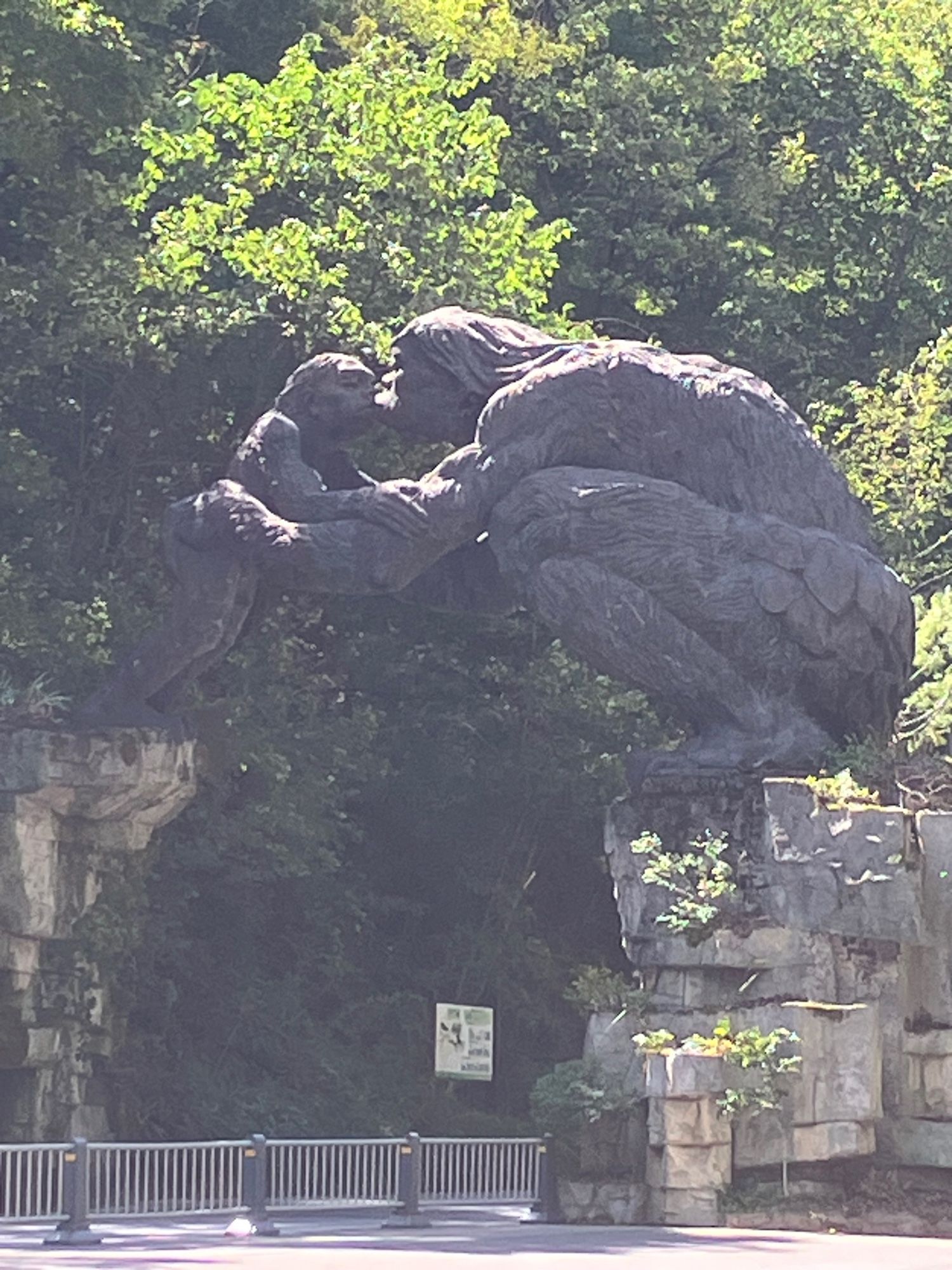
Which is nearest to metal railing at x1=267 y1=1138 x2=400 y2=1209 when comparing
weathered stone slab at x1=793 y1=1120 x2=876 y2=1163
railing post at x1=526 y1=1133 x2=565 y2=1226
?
railing post at x1=526 y1=1133 x2=565 y2=1226

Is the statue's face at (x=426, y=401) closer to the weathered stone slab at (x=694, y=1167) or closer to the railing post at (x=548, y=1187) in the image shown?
the railing post at (x=548, y=1187)

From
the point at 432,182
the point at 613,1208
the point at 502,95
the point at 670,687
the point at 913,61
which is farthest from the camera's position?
the point at 913,61

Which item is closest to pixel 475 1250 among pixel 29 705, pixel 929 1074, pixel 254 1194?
pixel 254 1194

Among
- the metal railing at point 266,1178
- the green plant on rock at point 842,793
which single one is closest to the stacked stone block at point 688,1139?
the metal railing at point 266,1178

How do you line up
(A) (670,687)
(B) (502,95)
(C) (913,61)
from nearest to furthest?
1. (A) (670,687)
2. (B) (502,95)
3. (C) (913,61)

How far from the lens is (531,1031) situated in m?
28.3

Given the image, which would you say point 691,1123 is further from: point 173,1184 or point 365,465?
point 365,465

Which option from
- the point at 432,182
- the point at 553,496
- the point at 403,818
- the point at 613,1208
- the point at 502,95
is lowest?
the point at 613,1208

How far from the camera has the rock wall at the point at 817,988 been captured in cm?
1884

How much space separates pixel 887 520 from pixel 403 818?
211 inches

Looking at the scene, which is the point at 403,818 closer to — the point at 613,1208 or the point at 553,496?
the point at 553,496

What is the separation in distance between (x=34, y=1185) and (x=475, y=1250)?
3.86 m

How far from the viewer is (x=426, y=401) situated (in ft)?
73.7

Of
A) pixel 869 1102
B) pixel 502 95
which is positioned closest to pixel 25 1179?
pixel 869 1102
